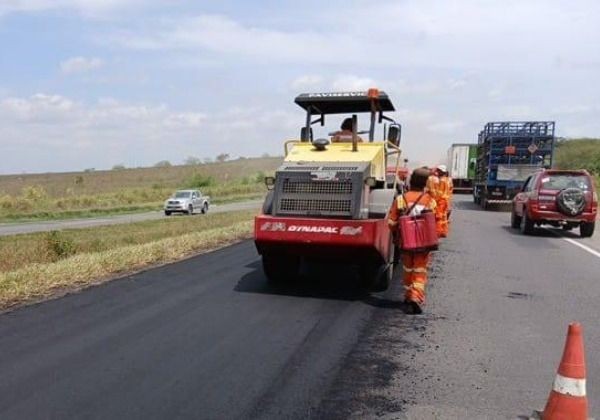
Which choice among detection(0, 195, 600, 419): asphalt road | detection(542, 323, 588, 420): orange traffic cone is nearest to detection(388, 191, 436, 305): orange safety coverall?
detection(0, 195, 600, 419): asphalt road

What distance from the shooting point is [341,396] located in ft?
15.7

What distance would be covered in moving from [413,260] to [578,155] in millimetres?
73998

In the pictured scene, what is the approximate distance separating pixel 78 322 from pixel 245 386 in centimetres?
264

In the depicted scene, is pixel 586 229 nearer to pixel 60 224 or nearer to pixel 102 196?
pixel 60 224

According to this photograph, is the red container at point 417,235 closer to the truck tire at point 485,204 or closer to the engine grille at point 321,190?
the engine grille at point 321,190

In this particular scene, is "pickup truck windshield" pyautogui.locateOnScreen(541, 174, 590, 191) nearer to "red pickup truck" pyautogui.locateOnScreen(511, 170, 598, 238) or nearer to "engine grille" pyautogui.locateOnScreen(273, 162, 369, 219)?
"red pickup truck" pyautogui.locateOnScreen(511, 170, 598, 238)

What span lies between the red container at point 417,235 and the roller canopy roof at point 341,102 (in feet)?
8.65

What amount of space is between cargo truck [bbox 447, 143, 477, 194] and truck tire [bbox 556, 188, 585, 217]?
23631 millimetres

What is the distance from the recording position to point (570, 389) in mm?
4176

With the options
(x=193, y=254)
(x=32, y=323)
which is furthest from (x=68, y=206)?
(x=32, y=323)

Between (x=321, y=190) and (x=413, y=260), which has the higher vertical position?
(x=321, y=190)

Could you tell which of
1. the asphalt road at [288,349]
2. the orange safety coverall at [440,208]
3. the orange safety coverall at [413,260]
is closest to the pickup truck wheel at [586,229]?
the orange safety coverall at [440,208]

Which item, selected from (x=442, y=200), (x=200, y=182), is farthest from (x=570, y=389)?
(x=200, y=182)

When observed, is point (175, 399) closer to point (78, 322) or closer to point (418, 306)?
point (78, 322)
